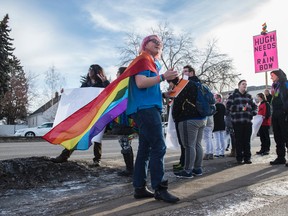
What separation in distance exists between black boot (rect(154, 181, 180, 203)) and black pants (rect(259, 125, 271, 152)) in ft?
21.4

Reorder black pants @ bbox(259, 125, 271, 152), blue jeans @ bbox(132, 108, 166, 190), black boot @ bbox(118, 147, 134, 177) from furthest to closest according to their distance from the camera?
black pants @ bbox(259, 125, 271, 152) → black boot @ bbox(118, 147, 134, 177) → blue jeans @ bbox(132, 108, 166, 190)

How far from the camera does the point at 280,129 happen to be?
7.56m

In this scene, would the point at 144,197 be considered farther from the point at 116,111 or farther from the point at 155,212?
the point at 116,111

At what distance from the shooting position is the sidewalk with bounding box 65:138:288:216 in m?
3.91

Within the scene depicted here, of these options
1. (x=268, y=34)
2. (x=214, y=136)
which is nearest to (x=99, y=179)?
(x=214, y=136)

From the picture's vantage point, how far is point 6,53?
43.9 meters

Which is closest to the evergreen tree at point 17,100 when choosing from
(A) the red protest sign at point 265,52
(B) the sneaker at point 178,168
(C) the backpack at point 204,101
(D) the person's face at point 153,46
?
(A) the red protest sign at point 265,52

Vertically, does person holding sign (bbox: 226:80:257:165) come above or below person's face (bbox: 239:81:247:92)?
below

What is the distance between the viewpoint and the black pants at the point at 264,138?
10.1m

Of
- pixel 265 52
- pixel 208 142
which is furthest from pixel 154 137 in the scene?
pixel 265 52

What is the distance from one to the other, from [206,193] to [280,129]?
367 cm

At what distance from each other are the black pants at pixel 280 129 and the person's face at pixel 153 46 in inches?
161

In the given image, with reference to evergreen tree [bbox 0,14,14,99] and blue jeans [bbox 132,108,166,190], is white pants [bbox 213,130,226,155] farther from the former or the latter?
evergreen tree [bbox 0,14,14,99]

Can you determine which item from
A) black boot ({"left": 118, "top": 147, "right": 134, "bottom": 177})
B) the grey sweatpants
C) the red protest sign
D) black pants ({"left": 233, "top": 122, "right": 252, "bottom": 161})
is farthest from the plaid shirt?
the red protest sign
